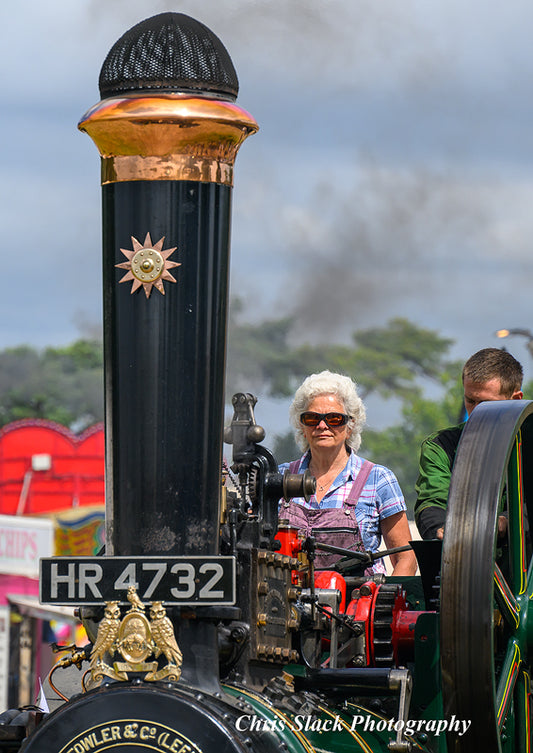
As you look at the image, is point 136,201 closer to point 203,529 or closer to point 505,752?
point 203,529

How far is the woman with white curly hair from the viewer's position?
14.6 ft

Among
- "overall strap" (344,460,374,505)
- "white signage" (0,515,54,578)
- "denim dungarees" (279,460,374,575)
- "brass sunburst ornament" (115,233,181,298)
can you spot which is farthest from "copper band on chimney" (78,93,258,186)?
"white signage" (0,515,54,578)

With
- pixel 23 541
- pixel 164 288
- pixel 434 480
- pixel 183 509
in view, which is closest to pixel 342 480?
pixel 434 480

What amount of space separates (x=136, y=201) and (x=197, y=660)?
3.60 feet

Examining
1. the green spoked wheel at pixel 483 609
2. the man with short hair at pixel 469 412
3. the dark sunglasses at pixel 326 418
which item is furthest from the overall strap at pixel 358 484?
the green spoked wheel at pixel 483 609

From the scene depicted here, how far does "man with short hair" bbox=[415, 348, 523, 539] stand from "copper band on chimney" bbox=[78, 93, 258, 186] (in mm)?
1489

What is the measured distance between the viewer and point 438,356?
5534 cm

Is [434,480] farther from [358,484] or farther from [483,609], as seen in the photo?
[483,609]

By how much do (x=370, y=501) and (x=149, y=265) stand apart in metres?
1.78

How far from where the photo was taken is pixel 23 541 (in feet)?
65.4

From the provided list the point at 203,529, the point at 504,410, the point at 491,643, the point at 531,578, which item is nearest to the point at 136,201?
the point at 203,529

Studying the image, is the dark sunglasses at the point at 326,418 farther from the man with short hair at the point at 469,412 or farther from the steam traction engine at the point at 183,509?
the steam traction engine at the point at 183,509

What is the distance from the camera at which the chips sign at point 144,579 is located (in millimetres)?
2984

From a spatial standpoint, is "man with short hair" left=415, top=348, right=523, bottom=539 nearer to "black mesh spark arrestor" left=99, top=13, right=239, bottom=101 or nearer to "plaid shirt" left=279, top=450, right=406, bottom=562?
"plaid shirt" left=279, top=450, right=406, bottom=562
